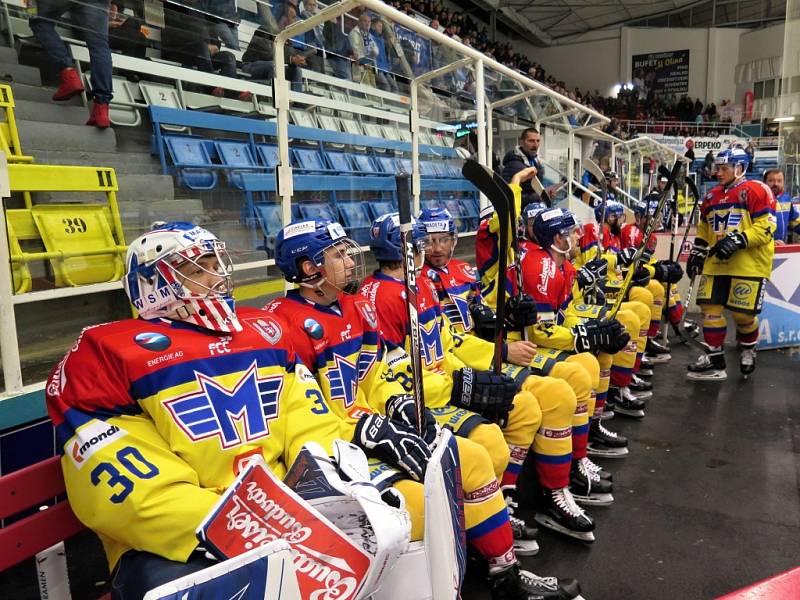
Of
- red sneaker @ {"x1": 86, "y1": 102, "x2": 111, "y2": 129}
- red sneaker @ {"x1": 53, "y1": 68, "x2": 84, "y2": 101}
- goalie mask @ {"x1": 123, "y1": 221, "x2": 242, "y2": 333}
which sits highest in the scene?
red sneaker @ {"x1": 53, "y1": 68, "x2": 84, "y2": 101}

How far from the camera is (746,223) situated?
4652mm

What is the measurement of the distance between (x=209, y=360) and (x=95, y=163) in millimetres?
2002

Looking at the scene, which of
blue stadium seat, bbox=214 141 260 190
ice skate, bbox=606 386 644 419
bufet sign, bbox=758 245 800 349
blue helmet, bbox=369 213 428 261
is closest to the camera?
blue helmet, bbox=369 213 428 261

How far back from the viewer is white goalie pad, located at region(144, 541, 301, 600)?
1.01m

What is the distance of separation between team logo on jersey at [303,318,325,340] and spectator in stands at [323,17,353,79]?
5.94 ft

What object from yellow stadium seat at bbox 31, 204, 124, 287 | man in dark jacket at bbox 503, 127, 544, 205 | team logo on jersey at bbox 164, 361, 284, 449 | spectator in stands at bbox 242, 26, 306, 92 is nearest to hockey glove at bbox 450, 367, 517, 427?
team logo on jersey at bbox 164, 361, 284, 449

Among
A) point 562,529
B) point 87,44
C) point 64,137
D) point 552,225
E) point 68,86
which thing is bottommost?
point 562,529

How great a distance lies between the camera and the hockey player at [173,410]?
126 centimetres

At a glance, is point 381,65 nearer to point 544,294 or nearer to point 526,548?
point 544,294

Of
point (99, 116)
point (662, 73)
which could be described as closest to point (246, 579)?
point (99, 116)

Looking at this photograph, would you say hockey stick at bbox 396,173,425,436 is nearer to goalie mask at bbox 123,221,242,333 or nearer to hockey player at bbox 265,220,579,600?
hockey player at bbox 265,220,579,600

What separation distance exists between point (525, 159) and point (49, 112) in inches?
119

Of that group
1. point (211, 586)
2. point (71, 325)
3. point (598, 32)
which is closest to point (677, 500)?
point (211, 586)

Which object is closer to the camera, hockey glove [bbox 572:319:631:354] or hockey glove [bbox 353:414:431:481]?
hockey glove [bbox 353:414:431:481]
